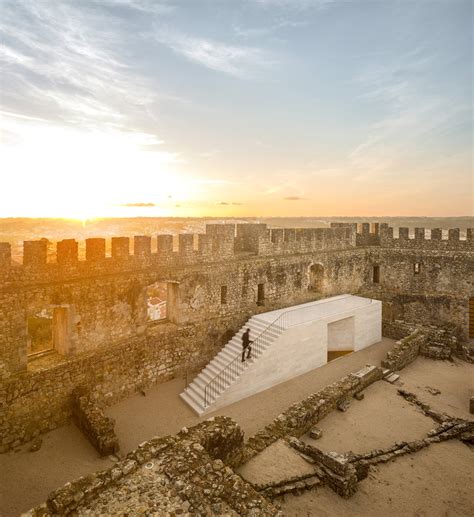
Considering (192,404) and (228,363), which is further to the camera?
(228,363)

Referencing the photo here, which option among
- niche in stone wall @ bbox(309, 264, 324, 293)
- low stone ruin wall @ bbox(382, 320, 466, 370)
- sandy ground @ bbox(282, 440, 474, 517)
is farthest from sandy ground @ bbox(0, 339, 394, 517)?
niche in stone wall @ bbox(309, 264, 324, 293)

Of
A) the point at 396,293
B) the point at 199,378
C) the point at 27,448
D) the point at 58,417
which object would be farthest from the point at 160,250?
the point at 396,293

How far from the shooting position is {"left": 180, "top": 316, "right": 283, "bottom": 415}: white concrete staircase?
41.5ft

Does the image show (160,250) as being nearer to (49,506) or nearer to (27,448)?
(27,448)

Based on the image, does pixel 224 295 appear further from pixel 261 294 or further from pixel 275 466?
pixel 275 466

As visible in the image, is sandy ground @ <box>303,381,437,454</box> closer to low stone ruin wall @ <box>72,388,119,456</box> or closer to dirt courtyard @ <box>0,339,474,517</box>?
dirt courtyard @ <box>0,339,474,517</box>

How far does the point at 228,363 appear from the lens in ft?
45.6

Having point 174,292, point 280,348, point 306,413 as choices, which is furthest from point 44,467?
point 280,348

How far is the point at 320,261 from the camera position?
64.1 feet

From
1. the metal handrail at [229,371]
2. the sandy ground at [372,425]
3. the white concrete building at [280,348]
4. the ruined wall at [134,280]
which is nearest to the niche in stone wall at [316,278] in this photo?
the ruined wall at [134,280]

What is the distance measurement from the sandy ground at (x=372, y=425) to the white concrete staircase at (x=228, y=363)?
3.43 m

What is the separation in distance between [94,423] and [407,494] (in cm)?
872

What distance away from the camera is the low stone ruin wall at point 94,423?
9898 mm

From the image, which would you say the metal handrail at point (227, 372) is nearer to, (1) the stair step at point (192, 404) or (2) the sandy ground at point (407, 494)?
(1) the stair step at point (192, 404)
